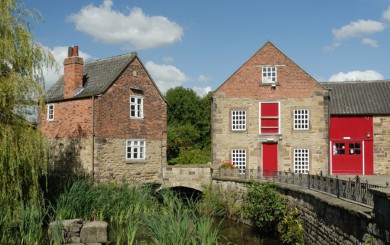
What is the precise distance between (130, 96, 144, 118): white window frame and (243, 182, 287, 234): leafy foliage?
926 cm

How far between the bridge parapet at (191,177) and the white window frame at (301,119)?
7.05m

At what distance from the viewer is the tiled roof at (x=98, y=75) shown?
80.4ft

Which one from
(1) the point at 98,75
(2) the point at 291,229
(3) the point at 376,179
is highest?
(1) the point at 98,75

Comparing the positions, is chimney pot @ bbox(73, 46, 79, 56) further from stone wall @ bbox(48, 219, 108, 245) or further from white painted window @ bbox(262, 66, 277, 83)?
stone wall @ bbox(48, 219, 108, 245)

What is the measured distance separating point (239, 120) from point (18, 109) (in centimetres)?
1735

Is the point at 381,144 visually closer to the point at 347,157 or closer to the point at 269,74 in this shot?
the point at 347,157

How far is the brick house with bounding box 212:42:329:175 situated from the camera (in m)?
28.2

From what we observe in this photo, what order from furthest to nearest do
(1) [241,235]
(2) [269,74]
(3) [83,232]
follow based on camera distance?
(2) [269,74] < (1) [241,235] < (3) [83,232]

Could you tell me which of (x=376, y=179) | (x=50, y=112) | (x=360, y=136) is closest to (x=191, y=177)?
(x=50, y=112)

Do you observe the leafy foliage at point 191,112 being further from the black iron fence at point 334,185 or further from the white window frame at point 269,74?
the black iron fence at point 334,185

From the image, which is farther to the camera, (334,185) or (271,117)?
(271,117)

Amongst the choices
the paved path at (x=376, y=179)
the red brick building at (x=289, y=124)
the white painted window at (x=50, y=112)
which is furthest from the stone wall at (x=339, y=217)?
the white painted window at (x=50, y=112)

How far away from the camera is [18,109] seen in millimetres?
13742

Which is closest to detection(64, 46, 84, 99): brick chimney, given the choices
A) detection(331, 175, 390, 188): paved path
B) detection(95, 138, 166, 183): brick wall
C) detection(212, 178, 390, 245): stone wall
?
detection(95, 138, 166, 183): brick wall
